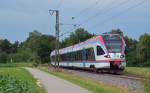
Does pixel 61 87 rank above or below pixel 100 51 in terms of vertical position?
below

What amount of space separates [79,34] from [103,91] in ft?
383

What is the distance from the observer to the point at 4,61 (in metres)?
145

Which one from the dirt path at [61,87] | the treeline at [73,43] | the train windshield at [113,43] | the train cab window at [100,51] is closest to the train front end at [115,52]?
the train windshield at [113,43]

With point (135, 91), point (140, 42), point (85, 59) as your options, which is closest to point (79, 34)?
point (140, 42)

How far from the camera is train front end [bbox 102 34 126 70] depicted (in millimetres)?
43562

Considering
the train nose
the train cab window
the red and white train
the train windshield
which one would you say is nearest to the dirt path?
the train nose

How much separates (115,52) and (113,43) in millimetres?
926

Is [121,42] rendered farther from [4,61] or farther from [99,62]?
[4,61]

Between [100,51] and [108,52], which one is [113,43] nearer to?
[108,52]

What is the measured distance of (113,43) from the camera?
44250 millimetres

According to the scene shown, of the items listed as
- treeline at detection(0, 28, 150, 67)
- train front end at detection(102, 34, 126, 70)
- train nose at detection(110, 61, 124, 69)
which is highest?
treeline at detection(0, 28, 150, 67)

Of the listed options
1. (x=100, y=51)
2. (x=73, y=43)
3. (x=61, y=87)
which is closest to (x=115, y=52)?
(x=100, y=51)

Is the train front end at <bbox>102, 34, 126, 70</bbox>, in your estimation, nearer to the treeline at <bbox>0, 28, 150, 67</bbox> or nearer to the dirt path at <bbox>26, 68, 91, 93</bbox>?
the dirt path at <bbox>26, 68, 91, 93</bbox>

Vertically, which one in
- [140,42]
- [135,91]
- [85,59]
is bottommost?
[135,91]
